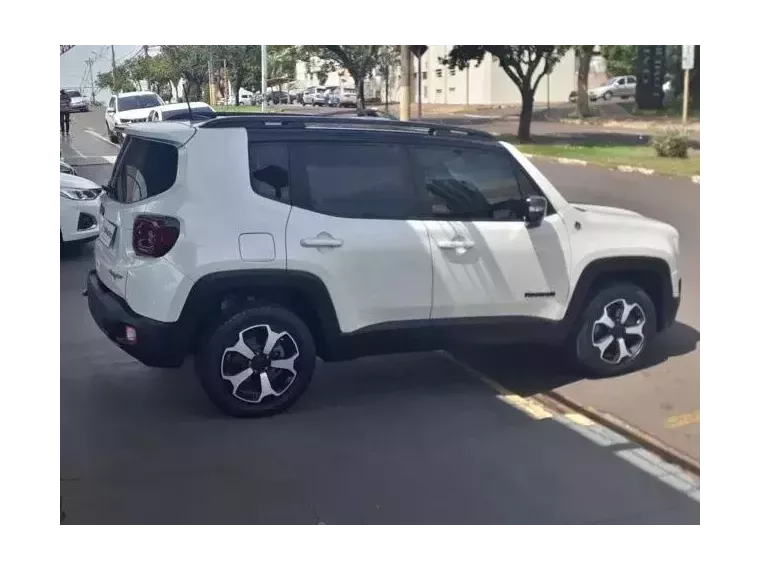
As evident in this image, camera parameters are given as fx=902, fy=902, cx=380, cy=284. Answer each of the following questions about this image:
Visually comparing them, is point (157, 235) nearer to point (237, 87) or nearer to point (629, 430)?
point (237, 87)

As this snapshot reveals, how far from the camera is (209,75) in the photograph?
5289 mm

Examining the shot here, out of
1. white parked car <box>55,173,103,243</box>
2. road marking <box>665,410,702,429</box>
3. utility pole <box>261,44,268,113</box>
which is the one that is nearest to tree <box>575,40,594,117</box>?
utility pole <box>261,44,268,113</box>

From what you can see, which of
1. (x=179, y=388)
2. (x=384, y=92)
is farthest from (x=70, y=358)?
(x=384, y=92)

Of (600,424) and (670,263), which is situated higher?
(670,263)

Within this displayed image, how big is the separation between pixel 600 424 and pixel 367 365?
5.89 ft

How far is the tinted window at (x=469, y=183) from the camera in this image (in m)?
5.56

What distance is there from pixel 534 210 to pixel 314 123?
4.83 feet

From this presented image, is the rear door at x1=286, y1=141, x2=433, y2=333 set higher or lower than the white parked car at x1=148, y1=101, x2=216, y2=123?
lower

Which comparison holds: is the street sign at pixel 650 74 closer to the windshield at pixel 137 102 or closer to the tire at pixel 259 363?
the tire at pixel 259 363

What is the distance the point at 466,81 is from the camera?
5.90 metres

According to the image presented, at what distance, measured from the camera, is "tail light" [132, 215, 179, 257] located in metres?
5.01

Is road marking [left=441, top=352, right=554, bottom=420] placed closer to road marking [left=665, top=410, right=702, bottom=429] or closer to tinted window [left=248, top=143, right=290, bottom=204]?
road marking [left=665, top=410, right=702, bottom=429]

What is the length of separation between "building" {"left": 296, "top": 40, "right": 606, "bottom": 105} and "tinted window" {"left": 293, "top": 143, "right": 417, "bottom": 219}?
462mm
